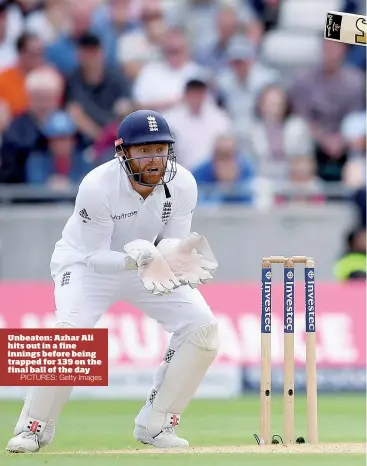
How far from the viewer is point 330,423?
31.7 feet

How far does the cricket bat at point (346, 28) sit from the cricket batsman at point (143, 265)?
110 centimetres

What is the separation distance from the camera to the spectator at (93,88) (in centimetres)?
1375

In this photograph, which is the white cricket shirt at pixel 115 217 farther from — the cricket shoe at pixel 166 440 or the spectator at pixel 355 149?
the spectator at pixel 355 149

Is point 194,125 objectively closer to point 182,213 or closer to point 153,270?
point 182,213

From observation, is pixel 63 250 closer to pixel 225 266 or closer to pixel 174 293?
pixel 174 293

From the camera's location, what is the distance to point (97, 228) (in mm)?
7383

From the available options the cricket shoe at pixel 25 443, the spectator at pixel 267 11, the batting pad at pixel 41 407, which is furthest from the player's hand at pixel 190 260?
the spectator at pixel 267 11

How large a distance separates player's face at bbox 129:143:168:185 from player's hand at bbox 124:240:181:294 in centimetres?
41

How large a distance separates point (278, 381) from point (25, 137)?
347 centimetres

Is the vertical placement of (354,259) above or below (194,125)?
below

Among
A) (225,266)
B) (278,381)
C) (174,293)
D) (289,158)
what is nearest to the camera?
(174,293)

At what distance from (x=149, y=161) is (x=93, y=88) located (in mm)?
6778

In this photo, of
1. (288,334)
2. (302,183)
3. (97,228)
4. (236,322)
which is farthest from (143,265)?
(302,183)

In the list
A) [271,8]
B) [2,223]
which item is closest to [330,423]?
[2,223]
